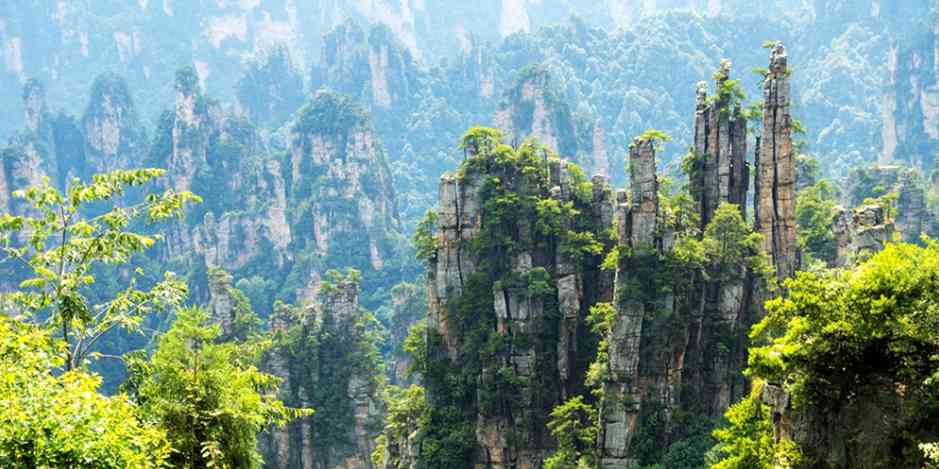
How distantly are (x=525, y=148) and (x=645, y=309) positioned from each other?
33.3 feet

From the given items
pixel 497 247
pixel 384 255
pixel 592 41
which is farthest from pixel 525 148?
pixel 592 41

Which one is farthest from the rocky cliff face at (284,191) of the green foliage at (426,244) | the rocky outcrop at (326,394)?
the green foliage at (426,244)

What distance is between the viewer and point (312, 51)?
649ft

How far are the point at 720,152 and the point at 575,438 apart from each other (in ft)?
38.7

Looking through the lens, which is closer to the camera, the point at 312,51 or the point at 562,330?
the point at 562,330

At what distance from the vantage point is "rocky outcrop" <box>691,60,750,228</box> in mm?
40094

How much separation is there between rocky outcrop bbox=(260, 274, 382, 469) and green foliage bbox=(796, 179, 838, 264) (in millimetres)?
24760

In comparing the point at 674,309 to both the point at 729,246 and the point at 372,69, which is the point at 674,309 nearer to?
the point at 729,246

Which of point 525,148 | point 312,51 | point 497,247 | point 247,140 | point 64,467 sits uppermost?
point 312,51

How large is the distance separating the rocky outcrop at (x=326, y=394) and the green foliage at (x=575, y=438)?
910 inches

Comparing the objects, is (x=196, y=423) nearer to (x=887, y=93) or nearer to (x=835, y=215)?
(x=835, y=215)

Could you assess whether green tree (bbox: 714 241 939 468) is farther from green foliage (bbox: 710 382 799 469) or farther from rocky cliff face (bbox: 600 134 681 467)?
rocky cliff face (bbox: 600 134 681 467)

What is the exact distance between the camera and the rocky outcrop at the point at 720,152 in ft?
132

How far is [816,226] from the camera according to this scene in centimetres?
4762
